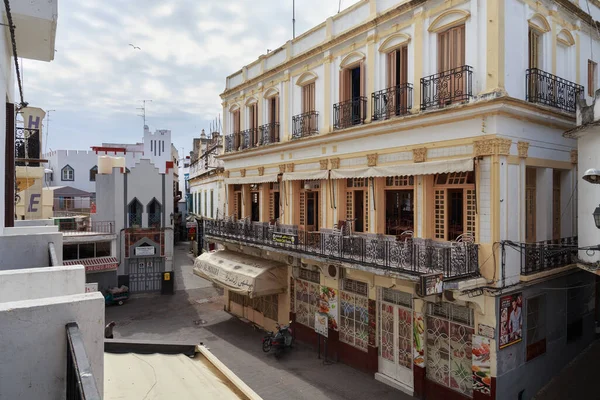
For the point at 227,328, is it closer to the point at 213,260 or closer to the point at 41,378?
the point at 213,260

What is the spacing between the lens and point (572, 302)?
1318 cm

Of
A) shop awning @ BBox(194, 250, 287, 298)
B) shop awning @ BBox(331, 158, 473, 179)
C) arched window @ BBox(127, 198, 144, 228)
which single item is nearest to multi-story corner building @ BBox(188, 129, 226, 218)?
arched window @ BBox(127, 198, 144, 228)

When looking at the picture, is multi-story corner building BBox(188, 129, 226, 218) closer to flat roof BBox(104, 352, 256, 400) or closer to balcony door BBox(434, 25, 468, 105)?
balcony door BBox(434, 25, 468, 105)

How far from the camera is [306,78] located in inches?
639

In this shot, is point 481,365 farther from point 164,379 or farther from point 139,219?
point 139,219

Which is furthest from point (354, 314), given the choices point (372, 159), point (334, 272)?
point (372, 159)

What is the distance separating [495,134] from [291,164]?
861 centimetres

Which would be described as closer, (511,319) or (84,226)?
(511,319)

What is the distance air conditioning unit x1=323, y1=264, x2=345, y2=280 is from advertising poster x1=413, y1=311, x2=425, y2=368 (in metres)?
3.22

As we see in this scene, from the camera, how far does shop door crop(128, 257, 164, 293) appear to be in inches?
984

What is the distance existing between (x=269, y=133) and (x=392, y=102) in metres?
7.25

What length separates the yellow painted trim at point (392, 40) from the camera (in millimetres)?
12125

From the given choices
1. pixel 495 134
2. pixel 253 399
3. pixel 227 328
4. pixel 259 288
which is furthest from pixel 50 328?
pixel 227 328

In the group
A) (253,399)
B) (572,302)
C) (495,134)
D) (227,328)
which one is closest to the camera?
(253,399)
